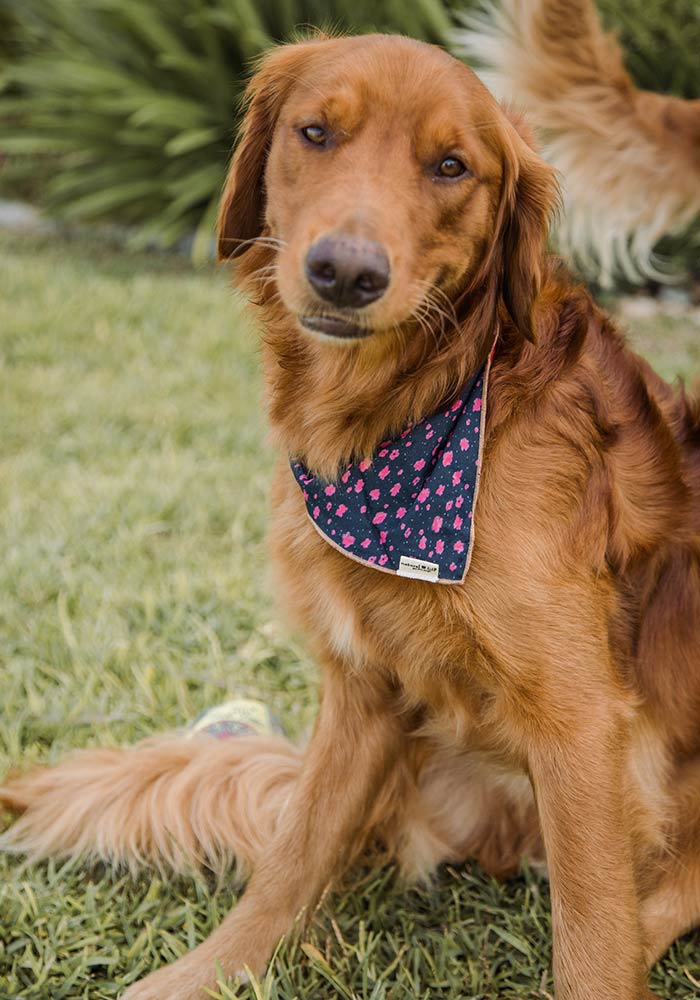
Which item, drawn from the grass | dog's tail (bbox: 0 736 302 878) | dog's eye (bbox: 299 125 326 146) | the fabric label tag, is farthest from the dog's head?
the grass

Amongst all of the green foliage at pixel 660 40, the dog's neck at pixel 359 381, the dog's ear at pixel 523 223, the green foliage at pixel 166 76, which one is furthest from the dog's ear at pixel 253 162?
the green foliage at pixel 660 40

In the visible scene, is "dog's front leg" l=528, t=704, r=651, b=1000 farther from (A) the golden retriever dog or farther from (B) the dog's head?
(B) the dog's head

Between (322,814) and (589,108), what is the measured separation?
7.19ft

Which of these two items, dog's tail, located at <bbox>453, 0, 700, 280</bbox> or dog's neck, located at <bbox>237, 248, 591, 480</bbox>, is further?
dog's tail, located at <bbox>453, 0, 700, 280</bbox>

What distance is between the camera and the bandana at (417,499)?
1857mm

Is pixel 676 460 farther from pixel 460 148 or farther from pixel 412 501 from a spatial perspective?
pixel 460 148

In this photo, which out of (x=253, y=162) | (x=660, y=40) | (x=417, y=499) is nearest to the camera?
(x=417, y=499)

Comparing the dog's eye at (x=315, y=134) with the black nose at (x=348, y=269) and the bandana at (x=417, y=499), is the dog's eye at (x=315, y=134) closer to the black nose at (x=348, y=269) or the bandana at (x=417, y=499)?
the black nose at (x=348, y=269)

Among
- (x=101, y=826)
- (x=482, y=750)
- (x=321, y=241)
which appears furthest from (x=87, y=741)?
(x=321, y=241)

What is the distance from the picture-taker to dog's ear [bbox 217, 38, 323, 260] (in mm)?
2072

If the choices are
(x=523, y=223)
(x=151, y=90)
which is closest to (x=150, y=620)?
(x=523, y=223)

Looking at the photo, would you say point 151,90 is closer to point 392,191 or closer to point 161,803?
point 161,803

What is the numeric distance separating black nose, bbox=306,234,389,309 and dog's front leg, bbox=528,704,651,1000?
821mm

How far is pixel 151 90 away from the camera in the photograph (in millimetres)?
8094
